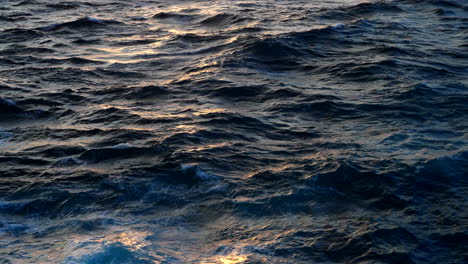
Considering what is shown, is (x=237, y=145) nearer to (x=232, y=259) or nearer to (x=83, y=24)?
(x=232, y=259)

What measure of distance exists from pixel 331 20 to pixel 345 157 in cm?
822

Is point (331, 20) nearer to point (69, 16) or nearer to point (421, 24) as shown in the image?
point (421, 24)

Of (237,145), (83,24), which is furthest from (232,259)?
(83,24)

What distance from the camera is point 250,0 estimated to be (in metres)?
17.5

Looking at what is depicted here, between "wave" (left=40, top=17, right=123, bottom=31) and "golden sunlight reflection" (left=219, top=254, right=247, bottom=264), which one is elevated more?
"wave" (left=40, top=17, right=123, bottom=31)

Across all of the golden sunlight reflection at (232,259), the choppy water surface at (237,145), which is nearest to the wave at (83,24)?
the choppy water surface at (237,145)

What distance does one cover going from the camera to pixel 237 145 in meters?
7.04

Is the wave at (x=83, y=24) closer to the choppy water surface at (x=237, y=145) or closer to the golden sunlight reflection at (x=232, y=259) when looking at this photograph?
the choppy water surface at (x=237, y=145)

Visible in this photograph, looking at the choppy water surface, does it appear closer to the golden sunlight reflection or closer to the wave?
the golden sunlight reflection

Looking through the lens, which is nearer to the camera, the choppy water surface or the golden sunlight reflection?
the golden sunlight reflection

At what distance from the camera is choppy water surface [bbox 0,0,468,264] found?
4957 mm

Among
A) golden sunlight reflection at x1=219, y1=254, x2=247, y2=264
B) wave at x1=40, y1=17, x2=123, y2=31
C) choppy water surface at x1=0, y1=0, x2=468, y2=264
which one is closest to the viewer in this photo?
golden sunlight reflection at x1=219, y1=254, x2=247, y2=264

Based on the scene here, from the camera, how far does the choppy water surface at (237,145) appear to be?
4.96 meters

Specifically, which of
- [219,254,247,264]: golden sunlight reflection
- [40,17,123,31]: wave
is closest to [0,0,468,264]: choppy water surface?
[219,254,247,264]: golden sunlight reflection
